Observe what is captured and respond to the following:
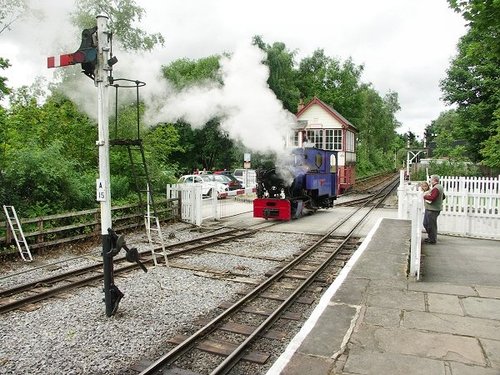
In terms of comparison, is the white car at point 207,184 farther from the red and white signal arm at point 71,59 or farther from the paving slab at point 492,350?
the paving slab at point 492,350

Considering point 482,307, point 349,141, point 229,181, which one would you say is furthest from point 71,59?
point 349,141

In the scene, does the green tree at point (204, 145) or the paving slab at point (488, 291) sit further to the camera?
the green tree at point (204, 145)

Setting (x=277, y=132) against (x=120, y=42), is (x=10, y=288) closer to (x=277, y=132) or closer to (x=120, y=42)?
(x=120, y=42)

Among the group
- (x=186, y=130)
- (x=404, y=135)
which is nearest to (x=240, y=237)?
(x=186, y=130)

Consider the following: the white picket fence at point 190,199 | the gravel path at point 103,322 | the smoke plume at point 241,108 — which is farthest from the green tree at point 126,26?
the gravel path at point 103,322

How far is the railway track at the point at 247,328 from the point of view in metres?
4.20

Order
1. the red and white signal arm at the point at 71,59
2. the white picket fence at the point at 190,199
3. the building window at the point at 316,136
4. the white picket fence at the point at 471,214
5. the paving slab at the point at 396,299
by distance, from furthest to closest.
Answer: the building window at the point at 316,136, the white picket fence at the point at 190,199, the white picket fence at the point at 471,214, the red and white signal arm at the point at 71,59, the paving slab at the point at 396,299

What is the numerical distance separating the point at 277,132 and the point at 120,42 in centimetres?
586

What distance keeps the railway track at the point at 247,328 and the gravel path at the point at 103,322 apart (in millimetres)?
296

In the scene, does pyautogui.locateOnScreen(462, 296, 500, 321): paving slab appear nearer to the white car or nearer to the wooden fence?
the wooden fence

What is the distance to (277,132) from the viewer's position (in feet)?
47.7

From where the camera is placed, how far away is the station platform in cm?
338

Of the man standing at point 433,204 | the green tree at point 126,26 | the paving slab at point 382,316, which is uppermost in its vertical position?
the green tree at point 126,26

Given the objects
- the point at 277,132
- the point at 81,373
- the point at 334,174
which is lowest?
the point at 81,373
